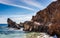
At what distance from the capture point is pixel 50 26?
1029 centimetres

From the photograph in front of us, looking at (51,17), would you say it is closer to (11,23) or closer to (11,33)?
(11,23)

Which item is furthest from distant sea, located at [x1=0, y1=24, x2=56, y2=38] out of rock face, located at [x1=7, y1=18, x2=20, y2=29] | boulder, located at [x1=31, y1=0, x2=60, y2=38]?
boulder, located at [x1=31, y1=0, x2=60, y2=38]

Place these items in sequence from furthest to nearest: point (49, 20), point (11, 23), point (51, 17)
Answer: point (49, 20)
point (11, 23)
point (51, 17)

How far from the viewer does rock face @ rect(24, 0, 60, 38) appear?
10.3 m

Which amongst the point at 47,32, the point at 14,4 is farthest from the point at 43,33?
the point at 14,4

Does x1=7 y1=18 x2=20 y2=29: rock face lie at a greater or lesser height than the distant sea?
greater

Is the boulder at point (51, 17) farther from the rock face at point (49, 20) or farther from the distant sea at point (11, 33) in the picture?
the distant sea at point (11, 33)

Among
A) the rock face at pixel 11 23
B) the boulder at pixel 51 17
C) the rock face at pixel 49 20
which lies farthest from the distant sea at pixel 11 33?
the boulder at pixel 51 17

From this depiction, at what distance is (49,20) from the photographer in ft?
35.3

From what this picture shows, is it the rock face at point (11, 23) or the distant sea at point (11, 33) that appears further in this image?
the distant sea at point (11, 33)

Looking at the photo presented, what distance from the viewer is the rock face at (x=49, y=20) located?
10266mm

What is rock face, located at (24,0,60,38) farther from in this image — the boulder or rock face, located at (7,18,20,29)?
rock face, located at (7,18,20,29)

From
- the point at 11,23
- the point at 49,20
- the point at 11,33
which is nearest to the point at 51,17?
the point at 49,20

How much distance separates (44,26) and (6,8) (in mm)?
2071
